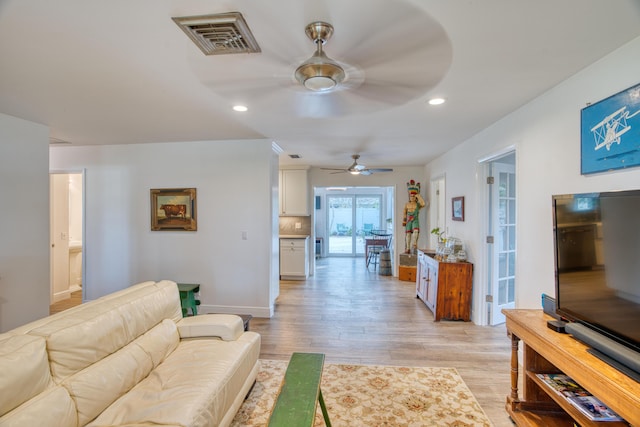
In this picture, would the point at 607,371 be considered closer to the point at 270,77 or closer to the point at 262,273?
the point at 270,77

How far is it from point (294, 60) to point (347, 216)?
768cm

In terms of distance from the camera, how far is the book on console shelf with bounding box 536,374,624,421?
1.38m

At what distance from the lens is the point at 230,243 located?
4043 millimetres

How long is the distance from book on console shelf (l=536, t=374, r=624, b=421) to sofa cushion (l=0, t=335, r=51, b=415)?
2541mm

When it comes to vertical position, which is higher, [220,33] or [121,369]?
[220,33]

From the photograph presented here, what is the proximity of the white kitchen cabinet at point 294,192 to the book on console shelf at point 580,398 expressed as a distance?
16.7ft

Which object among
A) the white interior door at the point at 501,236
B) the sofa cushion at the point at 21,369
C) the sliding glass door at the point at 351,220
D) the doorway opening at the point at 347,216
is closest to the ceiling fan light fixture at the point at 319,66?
the sofa cushion at the point at 21,369

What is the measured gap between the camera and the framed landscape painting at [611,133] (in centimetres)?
161

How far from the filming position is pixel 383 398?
2.24m

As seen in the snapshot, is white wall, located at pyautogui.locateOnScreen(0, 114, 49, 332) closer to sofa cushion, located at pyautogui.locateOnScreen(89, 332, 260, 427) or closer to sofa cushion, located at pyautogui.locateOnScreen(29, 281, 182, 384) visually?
sofa cushion, located at pyautogui.locateOnScreen(29, 281, 182, 384)

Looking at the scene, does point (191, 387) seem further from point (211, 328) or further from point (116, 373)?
point (211, 328)

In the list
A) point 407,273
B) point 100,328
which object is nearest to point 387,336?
point 100,328

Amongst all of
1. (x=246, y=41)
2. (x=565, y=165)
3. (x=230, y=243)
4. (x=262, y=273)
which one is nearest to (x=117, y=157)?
(x=230, y=243)

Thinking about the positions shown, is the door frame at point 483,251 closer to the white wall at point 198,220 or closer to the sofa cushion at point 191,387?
the white wall at point 198,220
